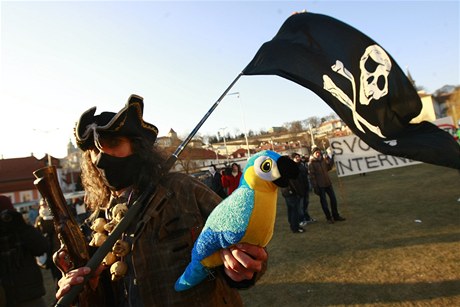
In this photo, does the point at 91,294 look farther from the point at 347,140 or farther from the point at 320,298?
the point at 347,140

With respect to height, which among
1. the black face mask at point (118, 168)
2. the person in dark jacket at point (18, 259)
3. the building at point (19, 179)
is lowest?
the person in dark jacket at point (18, 259)

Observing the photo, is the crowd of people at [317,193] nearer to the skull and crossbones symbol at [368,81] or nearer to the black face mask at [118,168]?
the skull and crossbones symbol at [368,81]

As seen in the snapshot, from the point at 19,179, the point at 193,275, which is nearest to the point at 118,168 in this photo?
the point at 193,275

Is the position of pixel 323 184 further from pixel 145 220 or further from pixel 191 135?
pixel 145 220

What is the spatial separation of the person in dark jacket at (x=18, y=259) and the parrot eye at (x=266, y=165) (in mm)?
3249

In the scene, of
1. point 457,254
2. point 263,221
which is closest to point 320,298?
point 457,254

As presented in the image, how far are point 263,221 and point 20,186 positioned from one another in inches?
2639

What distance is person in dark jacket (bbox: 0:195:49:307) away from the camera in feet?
10.2

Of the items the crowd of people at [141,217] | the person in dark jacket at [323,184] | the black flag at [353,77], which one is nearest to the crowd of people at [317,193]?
the person in dark jacket at [323,184]

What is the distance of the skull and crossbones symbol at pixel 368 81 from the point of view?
9.04ft

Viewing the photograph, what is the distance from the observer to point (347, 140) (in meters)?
7.16

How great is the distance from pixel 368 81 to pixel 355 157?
4.30 meters

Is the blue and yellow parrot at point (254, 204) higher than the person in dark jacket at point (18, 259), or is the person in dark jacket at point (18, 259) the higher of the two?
the blue and yellow parrot at point (254, 204)

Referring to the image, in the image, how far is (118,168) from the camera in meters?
1.63
